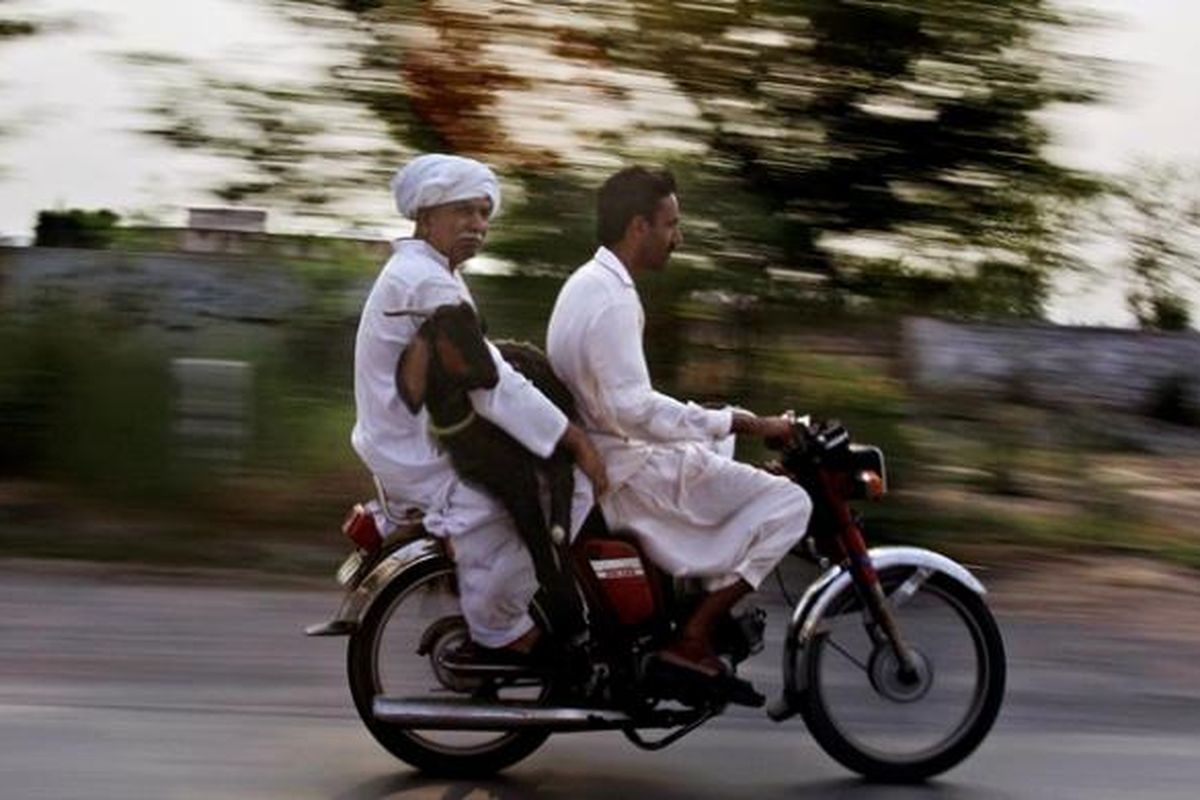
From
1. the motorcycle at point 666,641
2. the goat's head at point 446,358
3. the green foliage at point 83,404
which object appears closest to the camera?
the goat's head at point 446,358

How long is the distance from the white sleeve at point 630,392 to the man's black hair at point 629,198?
0.85 ft

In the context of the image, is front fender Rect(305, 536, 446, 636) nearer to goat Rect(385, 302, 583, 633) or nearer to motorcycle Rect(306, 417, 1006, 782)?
motorcycle Rect(306, 417, 1006, 782)

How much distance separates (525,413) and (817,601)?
1.06 m

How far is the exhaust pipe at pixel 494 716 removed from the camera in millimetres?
6176

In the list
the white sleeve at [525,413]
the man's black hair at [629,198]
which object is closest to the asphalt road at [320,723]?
the white sleeve at [525,413]

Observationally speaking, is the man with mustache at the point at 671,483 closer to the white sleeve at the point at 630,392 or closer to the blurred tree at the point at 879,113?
the white sleeve at the point at 630,392

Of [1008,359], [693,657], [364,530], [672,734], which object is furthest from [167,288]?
[693,657]

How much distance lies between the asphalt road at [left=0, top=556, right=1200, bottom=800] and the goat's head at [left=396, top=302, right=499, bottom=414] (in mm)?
1185

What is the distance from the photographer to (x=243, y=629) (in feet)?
29.9

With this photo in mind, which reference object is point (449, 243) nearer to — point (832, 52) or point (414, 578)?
point (414, 578)

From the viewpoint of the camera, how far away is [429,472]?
6.19 meters

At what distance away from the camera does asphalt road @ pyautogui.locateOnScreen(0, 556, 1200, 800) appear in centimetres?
639

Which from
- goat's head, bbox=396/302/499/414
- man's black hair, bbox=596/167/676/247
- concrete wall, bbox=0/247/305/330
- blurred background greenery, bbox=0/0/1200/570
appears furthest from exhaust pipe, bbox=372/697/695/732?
concrete wall, bbox=0/247/305/330

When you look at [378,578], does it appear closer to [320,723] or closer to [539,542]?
[539,542]
